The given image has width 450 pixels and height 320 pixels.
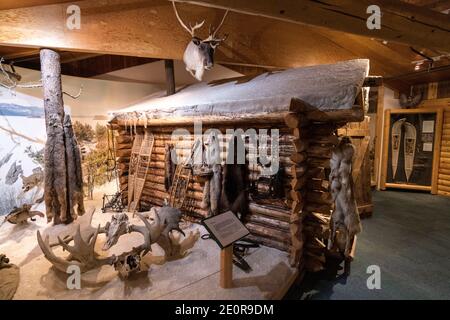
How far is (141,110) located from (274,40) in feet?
12.9

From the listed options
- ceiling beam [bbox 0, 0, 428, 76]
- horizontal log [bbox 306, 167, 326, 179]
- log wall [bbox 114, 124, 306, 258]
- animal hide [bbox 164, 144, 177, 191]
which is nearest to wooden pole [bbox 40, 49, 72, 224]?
ceiling beam [bbox 0, 0, 428, 76]

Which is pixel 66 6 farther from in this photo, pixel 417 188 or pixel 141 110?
pixel 417 188

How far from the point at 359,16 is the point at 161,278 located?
407 cm

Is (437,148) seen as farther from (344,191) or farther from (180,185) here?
(180,185)

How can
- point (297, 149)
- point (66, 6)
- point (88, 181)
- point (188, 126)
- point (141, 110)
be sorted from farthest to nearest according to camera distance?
point (88, 181)
point (141, 110)
point (188, 126)
point (66, 6)
point (297, 149)

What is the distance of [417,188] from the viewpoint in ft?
30.6

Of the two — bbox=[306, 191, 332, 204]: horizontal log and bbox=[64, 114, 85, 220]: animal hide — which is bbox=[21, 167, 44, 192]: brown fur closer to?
bbox=[64, 114, 85, 220]: animal hide

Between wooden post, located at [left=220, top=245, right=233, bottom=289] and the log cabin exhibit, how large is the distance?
1.1 inches

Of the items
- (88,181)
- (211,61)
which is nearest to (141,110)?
(211,61)

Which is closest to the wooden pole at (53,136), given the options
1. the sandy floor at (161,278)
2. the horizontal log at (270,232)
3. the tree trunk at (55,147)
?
the tree trunk at (55,147)

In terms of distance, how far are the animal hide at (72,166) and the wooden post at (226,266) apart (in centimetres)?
318

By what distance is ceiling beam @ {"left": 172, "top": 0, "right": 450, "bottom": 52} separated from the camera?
247 cm

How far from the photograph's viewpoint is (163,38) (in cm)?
520

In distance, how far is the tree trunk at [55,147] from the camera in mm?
4285
